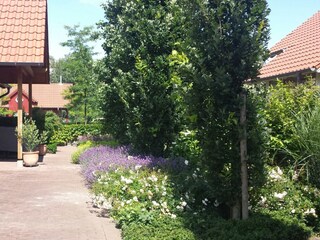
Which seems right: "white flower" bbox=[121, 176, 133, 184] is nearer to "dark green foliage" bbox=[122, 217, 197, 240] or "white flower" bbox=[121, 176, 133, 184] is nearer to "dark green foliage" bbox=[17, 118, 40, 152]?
"dark green foliage" bbox=[122, 217, 197, 240]

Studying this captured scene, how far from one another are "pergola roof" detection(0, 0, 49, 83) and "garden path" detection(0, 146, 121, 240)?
3.51 m

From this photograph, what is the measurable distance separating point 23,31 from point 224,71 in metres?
10.1

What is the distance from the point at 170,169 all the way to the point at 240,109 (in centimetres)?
289

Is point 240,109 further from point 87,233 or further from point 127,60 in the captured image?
point 127,60

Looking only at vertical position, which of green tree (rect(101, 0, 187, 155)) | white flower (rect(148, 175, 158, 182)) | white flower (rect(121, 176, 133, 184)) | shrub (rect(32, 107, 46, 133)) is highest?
green tree (rect(101, 0, 187, 155))

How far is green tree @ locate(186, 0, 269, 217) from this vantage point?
5.79 m

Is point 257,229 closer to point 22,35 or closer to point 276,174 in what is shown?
point 276,174

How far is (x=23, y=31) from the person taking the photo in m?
13.9

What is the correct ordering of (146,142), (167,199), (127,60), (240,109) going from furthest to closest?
(127,60) < (146,142) < (167,199) < (240,109)

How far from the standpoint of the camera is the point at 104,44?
14742mm

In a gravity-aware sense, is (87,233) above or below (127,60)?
below

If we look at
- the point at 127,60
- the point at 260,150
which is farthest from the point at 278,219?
the point at 127,60

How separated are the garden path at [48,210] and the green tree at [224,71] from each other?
5.77 feet

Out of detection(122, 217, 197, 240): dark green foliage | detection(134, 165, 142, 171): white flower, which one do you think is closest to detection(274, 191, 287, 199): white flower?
detection(122, 217, 197, 240): dark green foliage
